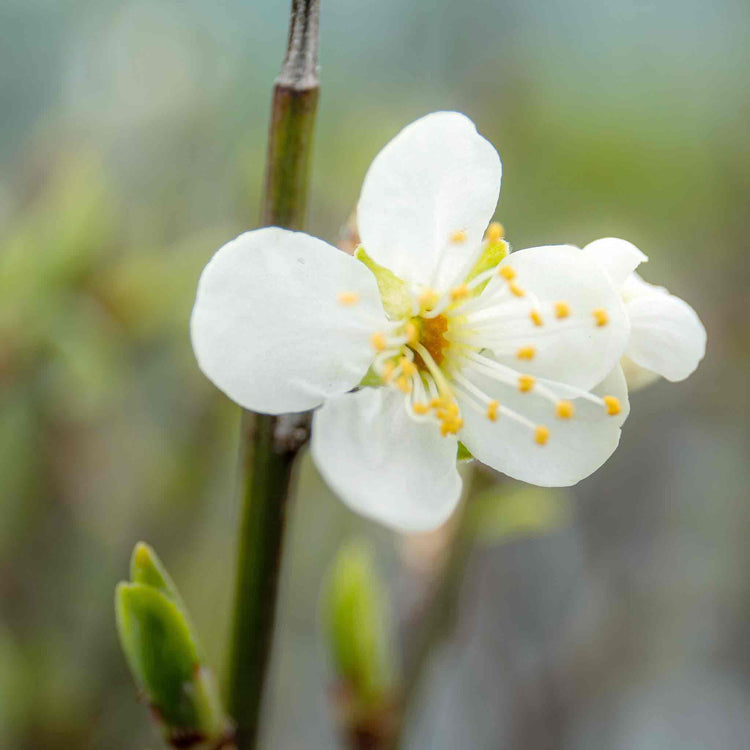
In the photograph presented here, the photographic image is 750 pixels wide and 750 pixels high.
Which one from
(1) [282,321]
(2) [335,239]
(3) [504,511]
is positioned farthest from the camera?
(2) [335,239]

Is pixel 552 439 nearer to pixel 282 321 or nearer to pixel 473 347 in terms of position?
pixel 473 347

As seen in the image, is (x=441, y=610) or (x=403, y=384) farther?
(x=441, y=610)

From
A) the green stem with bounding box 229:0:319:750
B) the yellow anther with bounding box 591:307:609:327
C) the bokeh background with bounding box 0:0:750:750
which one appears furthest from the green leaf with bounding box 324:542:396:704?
the yellow anther with bounding box 591:307:609:327

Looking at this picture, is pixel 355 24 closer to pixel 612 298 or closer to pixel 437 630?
pixel 437 630

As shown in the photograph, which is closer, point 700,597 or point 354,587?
point 354,587

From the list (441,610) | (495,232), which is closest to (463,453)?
(495,232)

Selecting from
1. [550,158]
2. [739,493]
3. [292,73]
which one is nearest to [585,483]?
[739,493]
